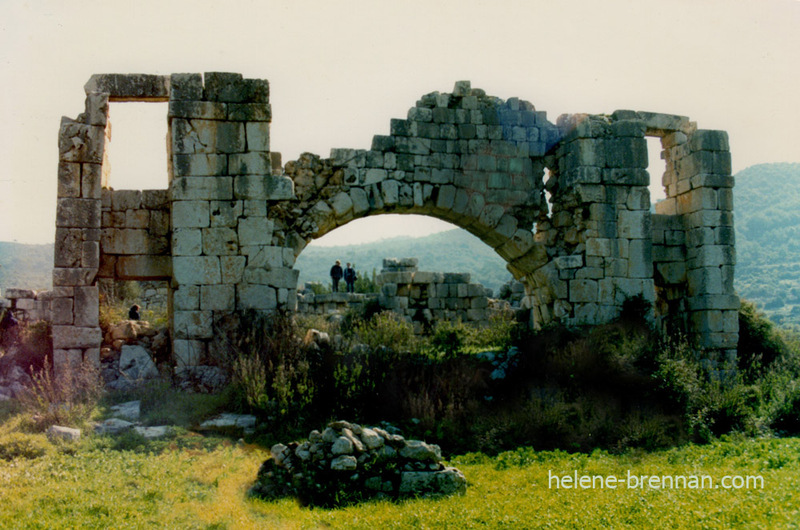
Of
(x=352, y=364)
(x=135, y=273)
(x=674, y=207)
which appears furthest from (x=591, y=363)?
(x=135, y=273)

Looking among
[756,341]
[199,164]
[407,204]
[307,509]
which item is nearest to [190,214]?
[199,164]

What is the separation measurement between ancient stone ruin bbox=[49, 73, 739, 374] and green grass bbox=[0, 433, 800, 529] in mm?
3688

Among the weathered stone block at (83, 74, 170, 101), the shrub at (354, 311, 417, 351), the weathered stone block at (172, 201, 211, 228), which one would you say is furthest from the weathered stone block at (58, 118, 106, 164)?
the shrub at (354, 311, 417, 351)

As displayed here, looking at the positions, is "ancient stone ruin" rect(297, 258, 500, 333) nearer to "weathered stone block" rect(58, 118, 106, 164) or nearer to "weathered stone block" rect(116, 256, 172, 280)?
"weathered stone block" rect(116, 256, 172, 280)

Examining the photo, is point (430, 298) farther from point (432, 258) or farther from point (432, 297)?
point (432, 258)

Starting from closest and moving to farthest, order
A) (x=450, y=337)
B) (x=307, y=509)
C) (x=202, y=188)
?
1. (x=307, y=509)
2. (x=202, y=188)
3. (x=450, y=337)

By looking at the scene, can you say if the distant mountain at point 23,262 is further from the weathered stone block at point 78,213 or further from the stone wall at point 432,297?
the weathered stone block at point 78,213

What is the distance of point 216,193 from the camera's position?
11.1m

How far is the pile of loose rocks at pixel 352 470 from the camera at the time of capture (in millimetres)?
6750

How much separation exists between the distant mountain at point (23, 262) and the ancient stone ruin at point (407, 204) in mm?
33035

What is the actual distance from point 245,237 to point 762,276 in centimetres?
4148

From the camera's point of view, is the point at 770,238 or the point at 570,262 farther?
the point at 770,238

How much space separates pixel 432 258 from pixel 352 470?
68.3 meters

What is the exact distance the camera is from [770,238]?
174 ft
